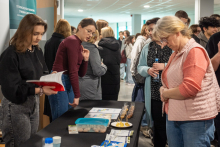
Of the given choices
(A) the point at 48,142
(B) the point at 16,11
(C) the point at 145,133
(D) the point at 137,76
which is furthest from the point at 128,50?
(A) the point at 48,142

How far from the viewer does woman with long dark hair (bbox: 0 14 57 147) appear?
1594 millimetres

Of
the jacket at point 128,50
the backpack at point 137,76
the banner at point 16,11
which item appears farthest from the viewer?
the jacket at point 128,50

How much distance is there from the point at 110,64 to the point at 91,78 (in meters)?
0.72

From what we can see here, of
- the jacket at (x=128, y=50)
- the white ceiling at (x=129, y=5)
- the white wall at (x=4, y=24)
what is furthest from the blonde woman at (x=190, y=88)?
the white ceiling at (x=129, y=5)

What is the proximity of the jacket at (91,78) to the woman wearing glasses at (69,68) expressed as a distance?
1.61 ft

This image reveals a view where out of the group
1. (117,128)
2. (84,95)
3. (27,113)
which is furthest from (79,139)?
(84,95)

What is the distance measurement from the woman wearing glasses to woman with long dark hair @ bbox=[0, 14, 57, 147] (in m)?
0.31

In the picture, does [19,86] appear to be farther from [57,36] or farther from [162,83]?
[57,36]

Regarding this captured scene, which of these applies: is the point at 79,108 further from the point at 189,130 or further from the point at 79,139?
the point at 189,130

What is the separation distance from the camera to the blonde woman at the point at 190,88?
4.65 feet

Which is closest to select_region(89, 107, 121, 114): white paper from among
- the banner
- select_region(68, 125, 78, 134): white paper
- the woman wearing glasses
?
the woman wearing glasses

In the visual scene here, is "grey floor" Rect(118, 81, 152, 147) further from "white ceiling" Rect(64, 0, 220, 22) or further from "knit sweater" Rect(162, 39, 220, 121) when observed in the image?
"white ceiling" Rect(64, 0, 220, 22)

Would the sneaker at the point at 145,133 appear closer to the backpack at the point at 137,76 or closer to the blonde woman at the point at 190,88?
the backpack at the point at 137,76

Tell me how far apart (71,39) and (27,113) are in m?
0.78
